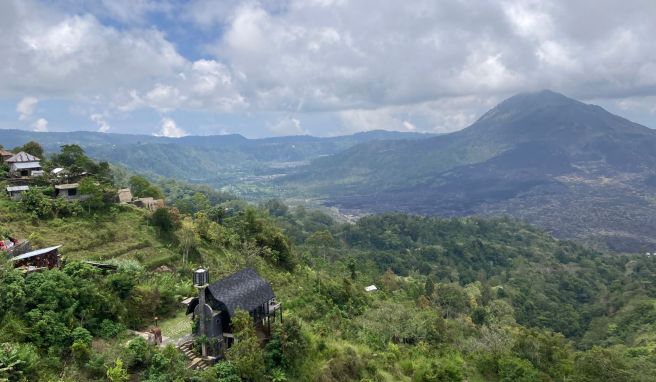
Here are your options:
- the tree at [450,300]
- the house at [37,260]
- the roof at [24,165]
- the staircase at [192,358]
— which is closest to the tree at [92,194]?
the roof at [24,165]

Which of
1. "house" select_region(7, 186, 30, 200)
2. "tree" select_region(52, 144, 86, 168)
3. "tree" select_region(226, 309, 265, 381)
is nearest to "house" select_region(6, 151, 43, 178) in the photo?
"tree" select_region(52, 144, 86, 168)

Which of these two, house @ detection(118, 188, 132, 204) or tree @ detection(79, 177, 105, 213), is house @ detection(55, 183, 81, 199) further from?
house @ detection(118, 188, 132, 204)

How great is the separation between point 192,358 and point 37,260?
33.6 feet

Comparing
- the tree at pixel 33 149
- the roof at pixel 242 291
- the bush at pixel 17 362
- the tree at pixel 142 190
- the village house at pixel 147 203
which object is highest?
the tree at pixel 33 149

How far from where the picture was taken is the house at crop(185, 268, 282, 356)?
1966 cm

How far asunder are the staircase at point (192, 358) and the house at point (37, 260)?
847 cm

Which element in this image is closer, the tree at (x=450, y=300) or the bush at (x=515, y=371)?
the bush at (x=515, y=371)

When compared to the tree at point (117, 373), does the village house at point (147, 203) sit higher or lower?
higher

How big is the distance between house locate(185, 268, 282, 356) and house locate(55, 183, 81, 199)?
77.1ft

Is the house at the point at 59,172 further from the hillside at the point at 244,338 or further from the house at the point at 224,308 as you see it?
the house at the point at 224,308

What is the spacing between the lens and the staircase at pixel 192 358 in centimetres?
1889

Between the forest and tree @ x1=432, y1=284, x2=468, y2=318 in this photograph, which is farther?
tree @ x1=432, y1=284, x2=468, y2=318

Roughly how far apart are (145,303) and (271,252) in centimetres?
2000

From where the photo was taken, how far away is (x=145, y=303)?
2311 centimetres
